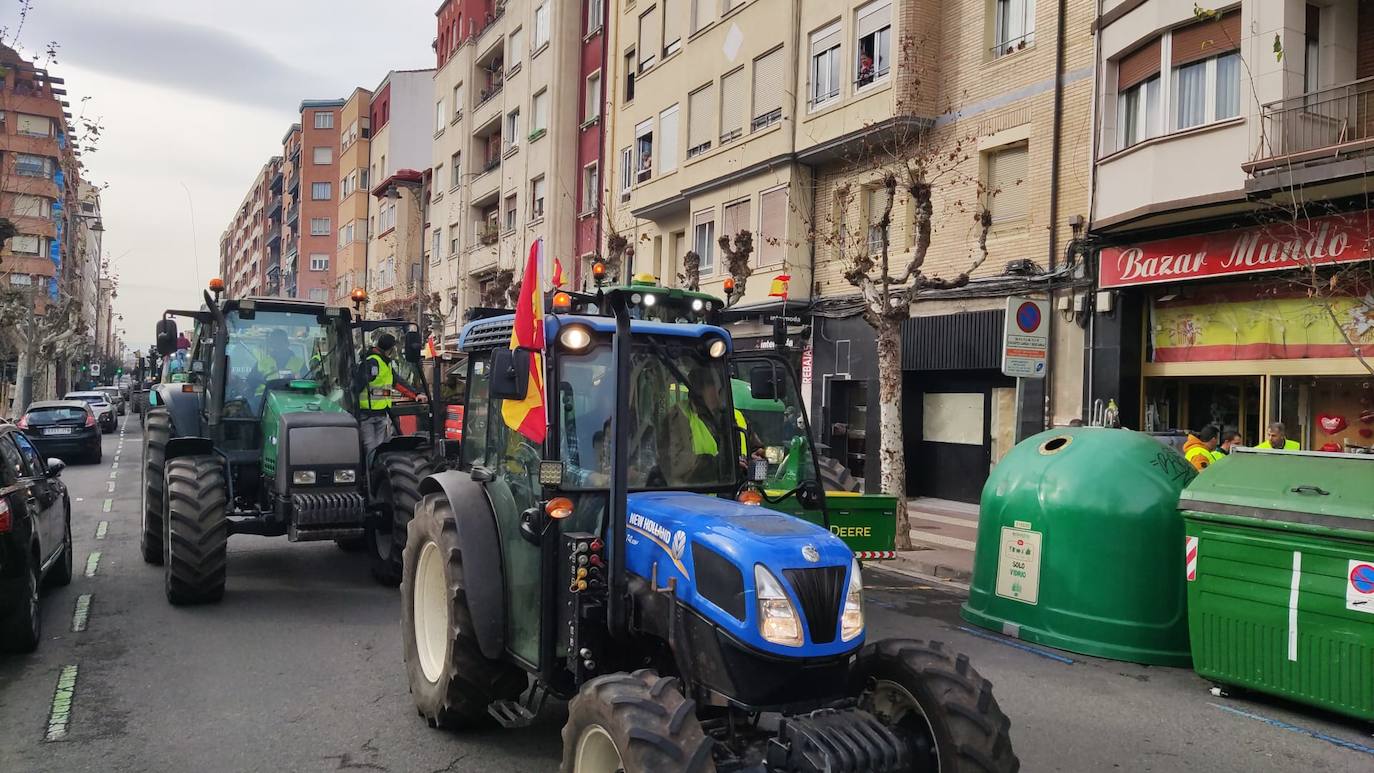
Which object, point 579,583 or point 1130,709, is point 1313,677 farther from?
point 579,583

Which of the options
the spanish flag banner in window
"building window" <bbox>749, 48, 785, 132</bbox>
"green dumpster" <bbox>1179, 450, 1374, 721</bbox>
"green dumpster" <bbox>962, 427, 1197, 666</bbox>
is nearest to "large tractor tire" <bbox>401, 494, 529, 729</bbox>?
"green dumpster" <bbox>962, 427, 1197, 666</bbox>

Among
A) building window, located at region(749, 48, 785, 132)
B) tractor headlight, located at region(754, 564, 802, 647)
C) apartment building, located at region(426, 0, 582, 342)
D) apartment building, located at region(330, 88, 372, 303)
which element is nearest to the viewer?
tractor headlight, located at region(754, 564, 802, 647)

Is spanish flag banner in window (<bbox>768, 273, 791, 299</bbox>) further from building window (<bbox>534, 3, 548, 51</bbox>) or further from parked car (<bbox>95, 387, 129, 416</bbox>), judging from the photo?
parked car (<bbox>95, 387, 129, 416</bbox>)

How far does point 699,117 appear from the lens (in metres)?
23.4

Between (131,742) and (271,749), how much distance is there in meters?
0.81

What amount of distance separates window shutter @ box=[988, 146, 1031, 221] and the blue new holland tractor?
11651mm

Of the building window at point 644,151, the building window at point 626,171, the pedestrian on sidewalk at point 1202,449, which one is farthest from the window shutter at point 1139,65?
the building window at point 626,171

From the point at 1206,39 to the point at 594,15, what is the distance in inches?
839

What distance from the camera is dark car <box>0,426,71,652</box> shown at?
656 centimetres

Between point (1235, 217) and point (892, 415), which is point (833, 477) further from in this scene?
point (1235, 217)

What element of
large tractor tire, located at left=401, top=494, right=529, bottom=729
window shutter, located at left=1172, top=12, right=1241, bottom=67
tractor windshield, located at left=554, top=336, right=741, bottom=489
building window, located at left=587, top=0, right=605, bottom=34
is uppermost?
building window, located at left=587, top=0, right=605, bottom=34

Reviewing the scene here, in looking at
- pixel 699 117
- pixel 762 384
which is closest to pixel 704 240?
pixel 699 117

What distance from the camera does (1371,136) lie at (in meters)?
11.2

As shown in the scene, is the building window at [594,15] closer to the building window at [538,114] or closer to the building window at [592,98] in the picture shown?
the building window at [592,98]
